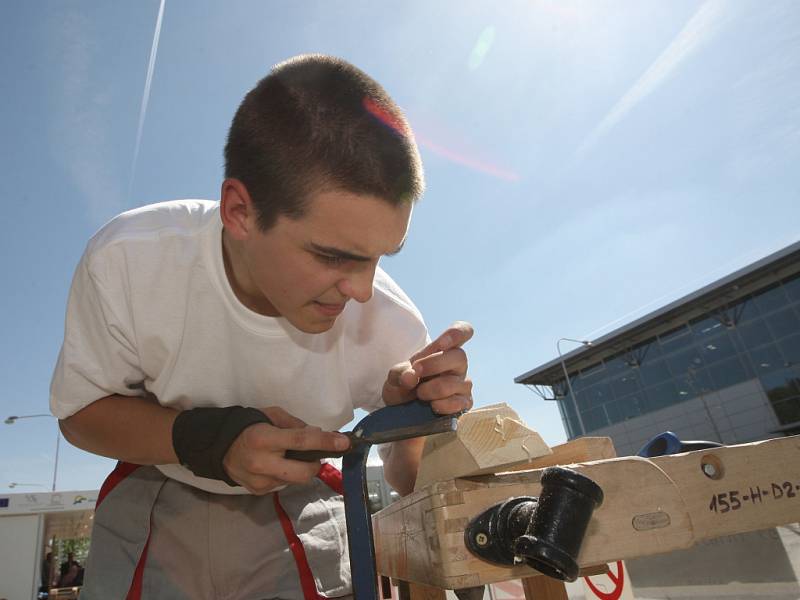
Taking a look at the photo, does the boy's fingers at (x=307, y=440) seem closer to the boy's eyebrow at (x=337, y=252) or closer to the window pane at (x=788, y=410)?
the boy's eyebrow at (x=337, y=252)

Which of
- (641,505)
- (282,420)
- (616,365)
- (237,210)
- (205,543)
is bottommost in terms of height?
(641,505)

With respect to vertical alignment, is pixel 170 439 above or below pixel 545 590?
above

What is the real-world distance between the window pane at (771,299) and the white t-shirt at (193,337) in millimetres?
26455

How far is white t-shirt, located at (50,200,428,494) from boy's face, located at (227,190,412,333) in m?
0.17

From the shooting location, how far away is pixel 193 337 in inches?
65.9

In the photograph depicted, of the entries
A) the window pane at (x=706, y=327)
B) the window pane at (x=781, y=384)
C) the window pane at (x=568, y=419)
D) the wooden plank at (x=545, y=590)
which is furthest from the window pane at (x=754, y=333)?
the wooden plank at (x=545, y=590)

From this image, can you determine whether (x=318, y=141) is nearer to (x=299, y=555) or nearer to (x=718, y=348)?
(x=299, y=555)

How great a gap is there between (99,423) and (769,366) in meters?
27.5

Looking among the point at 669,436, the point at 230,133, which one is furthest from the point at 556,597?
the point at 230,133

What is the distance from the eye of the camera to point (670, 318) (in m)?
26.2

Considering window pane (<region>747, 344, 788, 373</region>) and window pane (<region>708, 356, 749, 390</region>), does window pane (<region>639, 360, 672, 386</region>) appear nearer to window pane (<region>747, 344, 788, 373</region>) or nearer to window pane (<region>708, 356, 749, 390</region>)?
window pane (<region>708, 356, 749, 390</region>)

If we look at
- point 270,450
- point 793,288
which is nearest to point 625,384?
point 793,288

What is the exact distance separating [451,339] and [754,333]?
27161mm

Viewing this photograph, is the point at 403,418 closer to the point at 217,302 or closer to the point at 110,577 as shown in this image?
the point at 217,302
